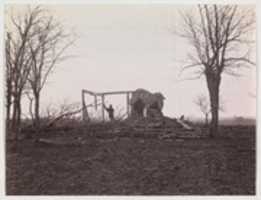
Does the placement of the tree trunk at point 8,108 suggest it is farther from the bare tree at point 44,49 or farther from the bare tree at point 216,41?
the bare tree at point 216,41

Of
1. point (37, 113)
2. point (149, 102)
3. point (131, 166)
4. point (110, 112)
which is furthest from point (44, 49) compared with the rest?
point (131, 166)

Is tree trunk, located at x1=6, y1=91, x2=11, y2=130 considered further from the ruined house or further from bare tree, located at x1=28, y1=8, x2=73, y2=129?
the ruined house

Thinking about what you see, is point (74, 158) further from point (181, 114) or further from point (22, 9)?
point (22, 9)

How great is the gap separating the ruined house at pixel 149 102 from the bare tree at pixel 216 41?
22 centimetres

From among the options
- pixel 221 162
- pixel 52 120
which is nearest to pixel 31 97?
pixel 52 120

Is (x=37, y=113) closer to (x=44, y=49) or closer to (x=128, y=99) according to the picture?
(x=44, y=49)

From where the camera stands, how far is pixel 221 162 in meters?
3.07

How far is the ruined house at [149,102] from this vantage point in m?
3.03

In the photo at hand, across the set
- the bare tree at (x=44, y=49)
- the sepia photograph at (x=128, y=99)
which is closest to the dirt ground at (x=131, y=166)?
the sepia photograph at (x=128, y=99)

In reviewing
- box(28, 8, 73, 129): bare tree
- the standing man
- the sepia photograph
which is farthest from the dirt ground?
box(28, 8, 73, 129): bare tree

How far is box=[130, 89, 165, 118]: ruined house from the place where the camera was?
9.94 feet

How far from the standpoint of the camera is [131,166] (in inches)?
120

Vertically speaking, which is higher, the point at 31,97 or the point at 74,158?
the point at 31,97

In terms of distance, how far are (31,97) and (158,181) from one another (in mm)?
760
